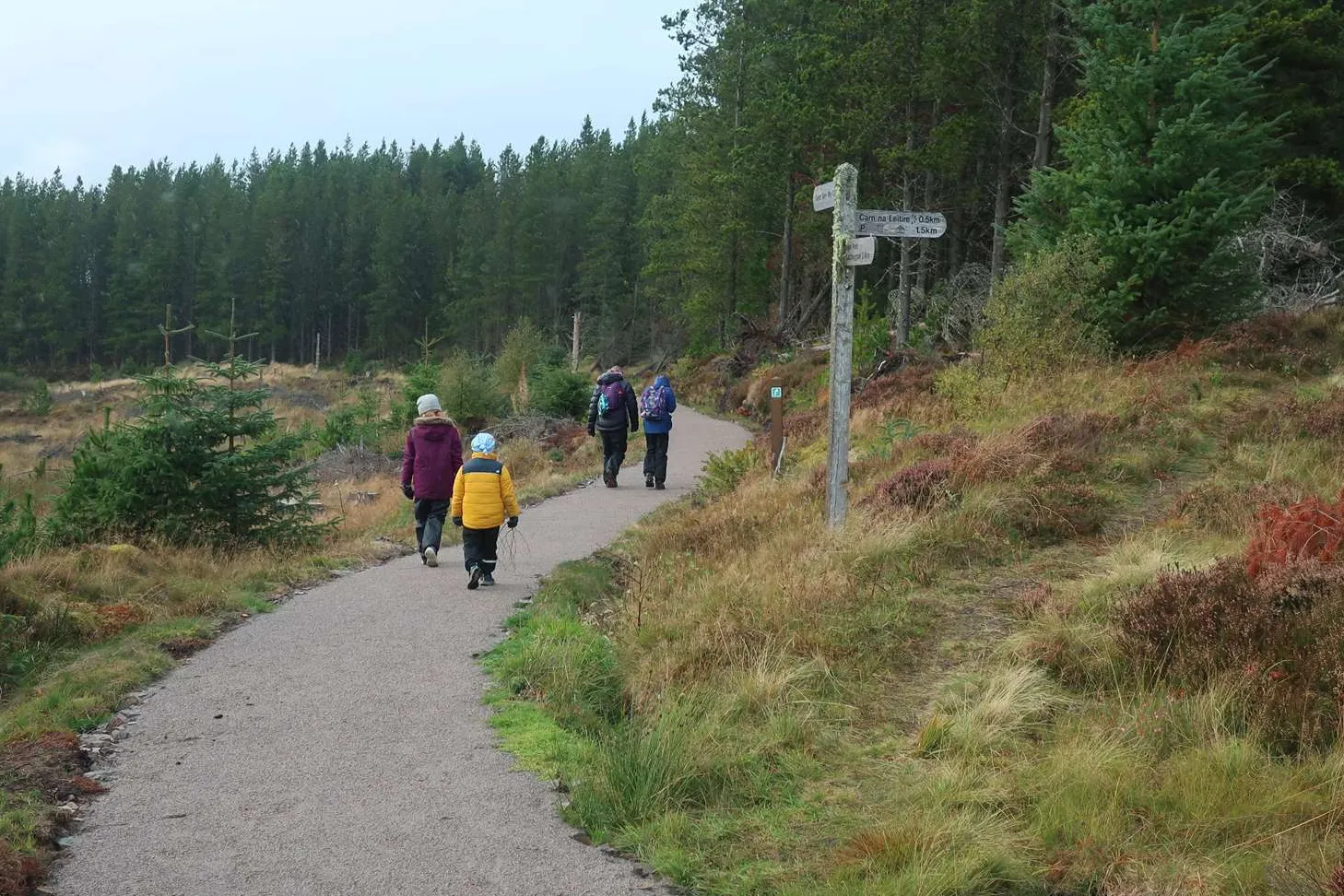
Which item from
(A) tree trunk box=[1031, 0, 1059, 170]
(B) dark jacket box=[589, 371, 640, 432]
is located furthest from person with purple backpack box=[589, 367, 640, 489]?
(A) tree trunk box=[1031, 0, 1059, 170]

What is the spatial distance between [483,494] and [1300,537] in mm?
6654

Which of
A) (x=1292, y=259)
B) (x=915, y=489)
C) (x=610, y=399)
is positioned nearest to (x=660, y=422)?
(x=610, y=399)

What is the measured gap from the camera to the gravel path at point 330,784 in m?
4.19

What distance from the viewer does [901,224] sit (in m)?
8.30

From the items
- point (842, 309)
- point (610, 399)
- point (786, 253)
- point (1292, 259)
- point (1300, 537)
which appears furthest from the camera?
point (786, 253)

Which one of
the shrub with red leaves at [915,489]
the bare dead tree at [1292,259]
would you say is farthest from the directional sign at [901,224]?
the bare dead tree at [1292,259]

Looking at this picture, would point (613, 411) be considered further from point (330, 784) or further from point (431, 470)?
point (330, 784)

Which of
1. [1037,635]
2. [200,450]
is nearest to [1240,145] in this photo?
[1037,635]

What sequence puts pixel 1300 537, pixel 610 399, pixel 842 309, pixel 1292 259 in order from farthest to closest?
pixel 1292 259, pixel 610 399, pixel 842 309, pixel 1300 537

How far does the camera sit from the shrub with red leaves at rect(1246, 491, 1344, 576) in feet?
Answer: 20.3

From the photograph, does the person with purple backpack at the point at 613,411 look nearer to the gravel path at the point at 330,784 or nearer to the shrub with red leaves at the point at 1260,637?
the gravel path at the point at 330,784

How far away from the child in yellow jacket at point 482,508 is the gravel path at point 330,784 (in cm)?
110

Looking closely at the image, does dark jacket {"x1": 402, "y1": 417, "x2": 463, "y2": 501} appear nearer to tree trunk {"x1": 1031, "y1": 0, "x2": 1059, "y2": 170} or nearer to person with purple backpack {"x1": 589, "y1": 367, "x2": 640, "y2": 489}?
person with purple backpack {"x1": 589, "y1": 367, "x2": 640, "y2": 489}

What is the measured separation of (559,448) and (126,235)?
87235 mm
